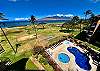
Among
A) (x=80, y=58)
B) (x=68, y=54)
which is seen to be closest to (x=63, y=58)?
(x=68, y=54)

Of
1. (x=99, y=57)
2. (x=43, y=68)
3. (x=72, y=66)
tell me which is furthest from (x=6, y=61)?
(x=99, y=57)

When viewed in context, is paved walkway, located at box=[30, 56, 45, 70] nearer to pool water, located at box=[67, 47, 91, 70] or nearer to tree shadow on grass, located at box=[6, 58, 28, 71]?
tree shadow on grass, located at box=[6, 58, 28, 71]

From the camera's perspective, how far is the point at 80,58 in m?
60.2

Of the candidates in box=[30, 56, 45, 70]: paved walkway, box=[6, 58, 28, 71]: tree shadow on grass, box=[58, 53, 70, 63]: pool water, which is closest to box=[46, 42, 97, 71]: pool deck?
box=[58, 53, 70, 63]: pool water

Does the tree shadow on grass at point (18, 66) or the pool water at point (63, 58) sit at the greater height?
the tree shadow on grass at point (18, 66)

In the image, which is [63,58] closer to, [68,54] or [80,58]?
[68,54]

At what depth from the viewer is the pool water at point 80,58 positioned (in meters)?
54.9

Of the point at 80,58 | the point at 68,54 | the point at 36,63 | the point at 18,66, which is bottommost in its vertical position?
the point at 80,58

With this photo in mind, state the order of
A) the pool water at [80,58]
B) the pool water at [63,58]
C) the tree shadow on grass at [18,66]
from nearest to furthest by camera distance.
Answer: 1. the tree shadow on grass at [18,66]
2. the pool water at [80,58]
3. the pool water at [63,58]

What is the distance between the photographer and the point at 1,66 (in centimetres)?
5131

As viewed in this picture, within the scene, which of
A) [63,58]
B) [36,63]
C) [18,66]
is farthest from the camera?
[63,58]

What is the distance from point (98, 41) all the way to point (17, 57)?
126 ft

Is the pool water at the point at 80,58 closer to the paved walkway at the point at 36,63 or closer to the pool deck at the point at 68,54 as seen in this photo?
the pool deck at the point at 68,54

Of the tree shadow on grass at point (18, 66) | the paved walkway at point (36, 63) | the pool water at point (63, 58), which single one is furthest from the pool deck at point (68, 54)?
the tree shadow on grass at point (18, 66)
